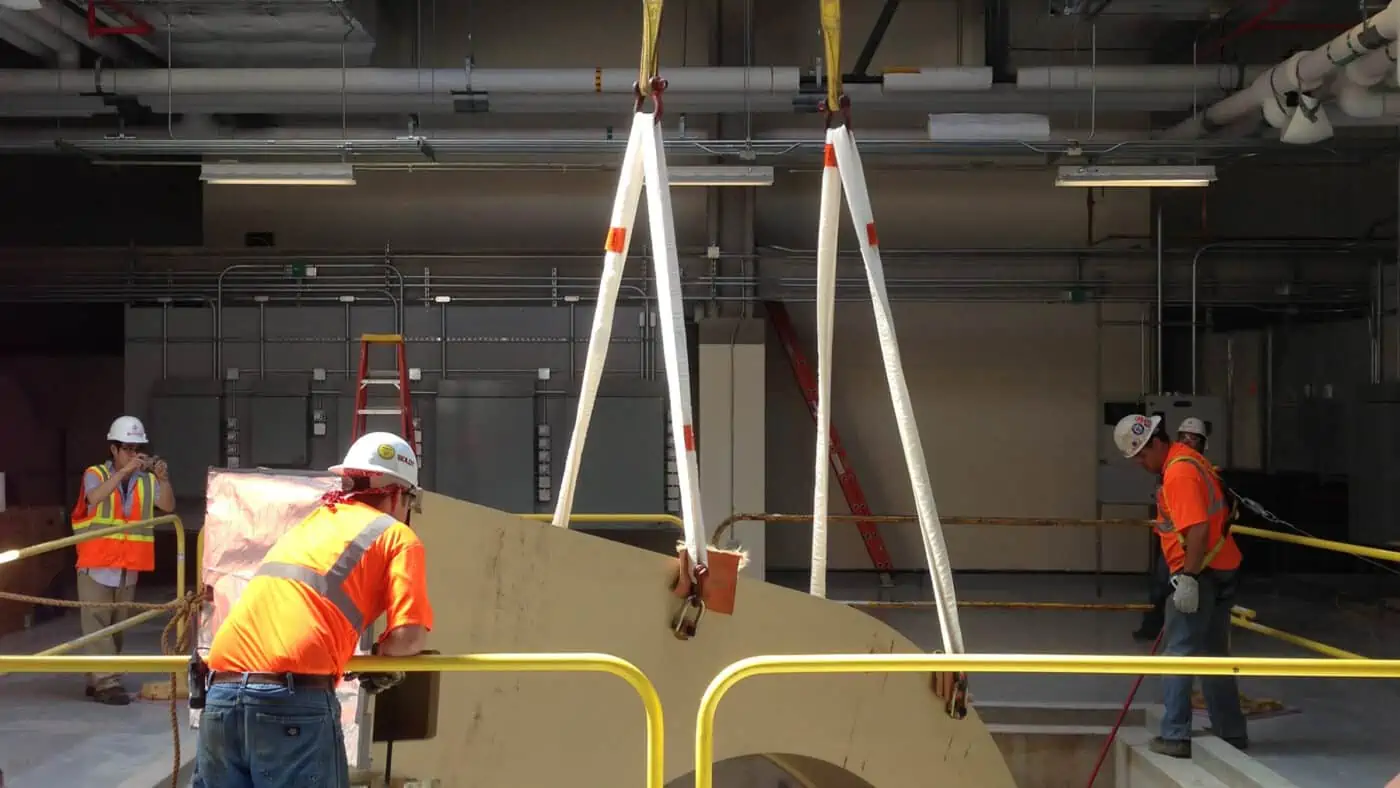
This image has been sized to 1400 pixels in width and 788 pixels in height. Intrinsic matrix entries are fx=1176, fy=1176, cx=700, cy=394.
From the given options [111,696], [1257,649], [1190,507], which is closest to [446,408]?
[111,696]

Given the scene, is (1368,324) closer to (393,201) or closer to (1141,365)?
(1141,365)

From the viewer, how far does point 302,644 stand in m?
3.26

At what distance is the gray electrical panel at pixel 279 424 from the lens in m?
10.8

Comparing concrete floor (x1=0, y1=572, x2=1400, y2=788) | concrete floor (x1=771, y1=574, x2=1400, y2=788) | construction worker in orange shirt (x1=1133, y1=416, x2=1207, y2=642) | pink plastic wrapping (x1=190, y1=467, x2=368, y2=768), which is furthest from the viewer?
construction worker in orange shirt (x1=1133, y1=416, x2=1207, y2=642)

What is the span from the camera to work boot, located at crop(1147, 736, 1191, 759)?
21.4 ft

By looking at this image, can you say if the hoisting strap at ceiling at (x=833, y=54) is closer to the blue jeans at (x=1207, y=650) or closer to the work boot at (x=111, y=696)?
the blue jeans at (x=1207, y=650)

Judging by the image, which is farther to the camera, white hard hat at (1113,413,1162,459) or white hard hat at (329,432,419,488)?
white hard hat at (1113,413,1162,459)

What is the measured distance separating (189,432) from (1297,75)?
9690 mm

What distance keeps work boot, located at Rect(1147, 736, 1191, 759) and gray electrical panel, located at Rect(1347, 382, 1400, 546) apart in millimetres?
5222

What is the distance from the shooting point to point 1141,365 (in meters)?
12.8

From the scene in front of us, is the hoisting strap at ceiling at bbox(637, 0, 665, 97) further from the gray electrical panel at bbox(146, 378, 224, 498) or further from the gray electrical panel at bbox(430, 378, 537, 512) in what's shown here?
the gray electrical panel at bbox(146, 378, 224, 498)

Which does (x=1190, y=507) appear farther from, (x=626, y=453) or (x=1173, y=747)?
(x=626, y=453)

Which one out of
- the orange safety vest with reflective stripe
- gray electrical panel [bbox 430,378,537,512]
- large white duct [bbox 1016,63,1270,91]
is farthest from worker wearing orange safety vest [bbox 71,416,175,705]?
large white duct [bbox 1016,63,1270,91]

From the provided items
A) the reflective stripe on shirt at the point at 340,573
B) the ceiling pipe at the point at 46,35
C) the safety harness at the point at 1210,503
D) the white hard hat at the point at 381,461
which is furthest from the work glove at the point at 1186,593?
the ceiling pipe at the point at 46,35
